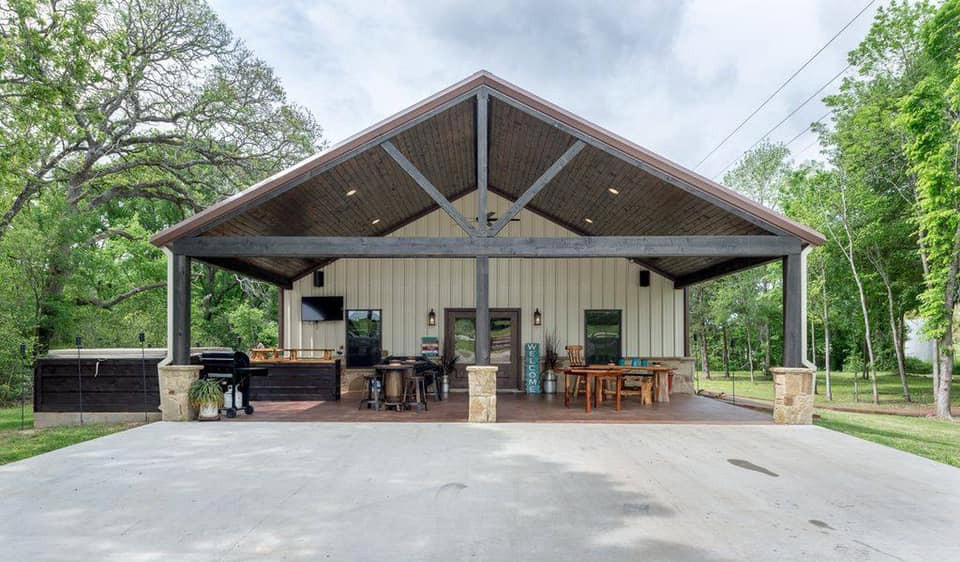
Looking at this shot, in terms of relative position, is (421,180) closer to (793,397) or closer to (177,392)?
(177,392)

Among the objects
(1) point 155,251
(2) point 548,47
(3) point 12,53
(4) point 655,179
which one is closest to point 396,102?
(2) point 548,47

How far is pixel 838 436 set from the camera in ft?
20.6

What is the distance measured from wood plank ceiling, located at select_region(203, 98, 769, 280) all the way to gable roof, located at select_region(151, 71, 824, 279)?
0.08 feet

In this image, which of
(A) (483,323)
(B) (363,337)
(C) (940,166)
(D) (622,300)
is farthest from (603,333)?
(C) (940,166)

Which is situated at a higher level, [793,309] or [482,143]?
[482,143]

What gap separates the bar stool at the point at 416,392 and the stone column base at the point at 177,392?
→ 2.95 metres

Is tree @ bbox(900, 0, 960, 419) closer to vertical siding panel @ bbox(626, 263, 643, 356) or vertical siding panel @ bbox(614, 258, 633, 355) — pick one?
vertical siding panel @ bbox(626, 263, 643, 356)

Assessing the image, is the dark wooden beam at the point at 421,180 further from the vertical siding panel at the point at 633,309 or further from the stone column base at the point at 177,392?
the vertical siding panel at the point at 633,309

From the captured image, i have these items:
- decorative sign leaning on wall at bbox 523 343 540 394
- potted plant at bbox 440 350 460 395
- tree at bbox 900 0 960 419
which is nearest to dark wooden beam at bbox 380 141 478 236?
potted plant at bbox 440 350 460 395

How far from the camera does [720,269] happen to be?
29.9 ft

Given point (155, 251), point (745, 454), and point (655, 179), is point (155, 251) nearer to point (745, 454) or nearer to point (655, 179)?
point (655, 179)

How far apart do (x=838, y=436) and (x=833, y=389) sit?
1557 centimetres

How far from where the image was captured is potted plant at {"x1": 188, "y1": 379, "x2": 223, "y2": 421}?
707 centimetres

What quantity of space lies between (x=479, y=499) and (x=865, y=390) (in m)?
19.9
